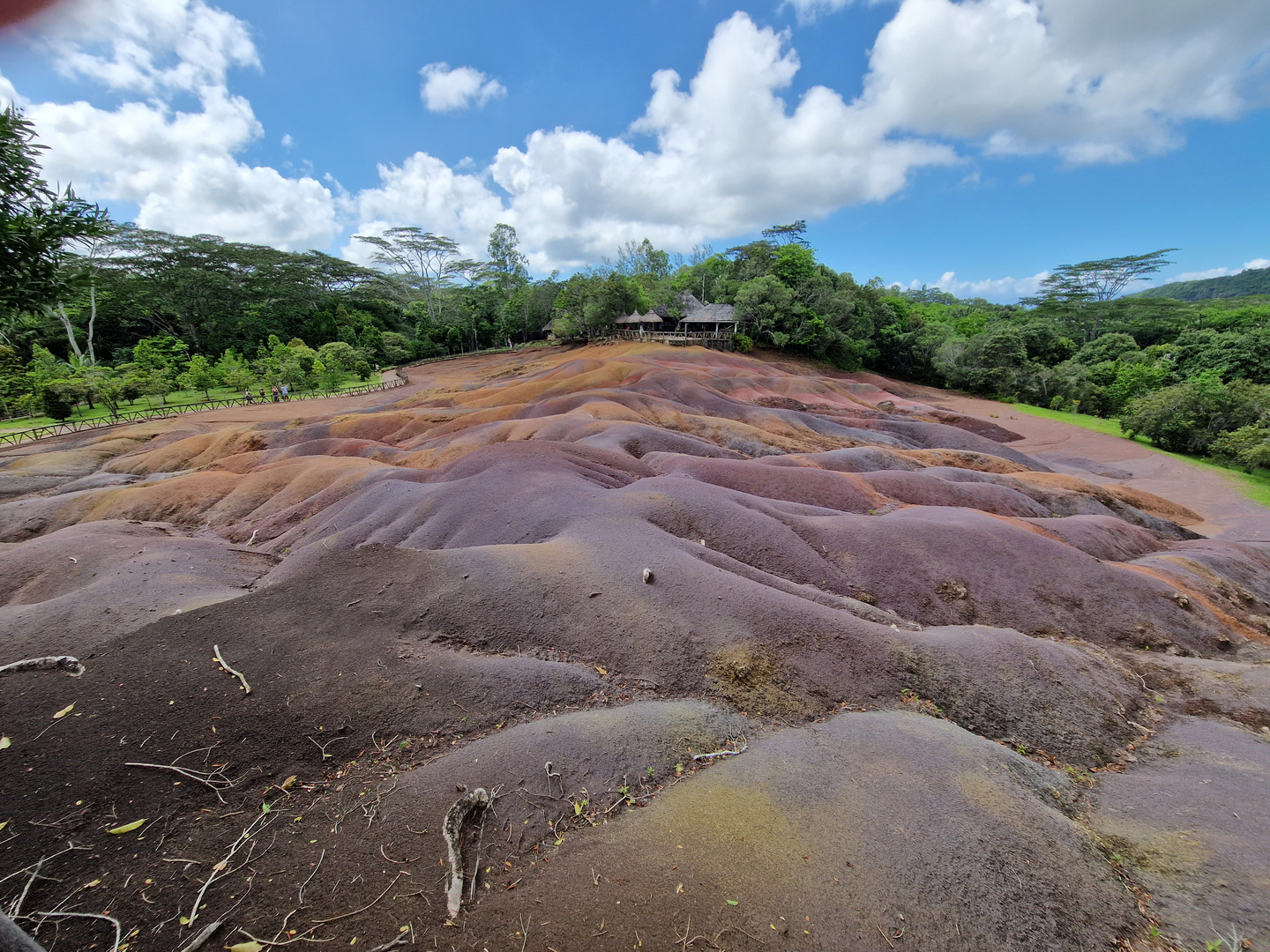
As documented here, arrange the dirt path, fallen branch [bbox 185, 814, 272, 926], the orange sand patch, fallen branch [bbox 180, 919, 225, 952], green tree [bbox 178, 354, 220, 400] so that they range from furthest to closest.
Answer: green tree [bbox 178, 354, 220, 400]
the orange sand patch
the dirt path
fallen branch [bbox 185, 814, 272, 926]
fallen branch [bbox 180, 919, 225, 952]

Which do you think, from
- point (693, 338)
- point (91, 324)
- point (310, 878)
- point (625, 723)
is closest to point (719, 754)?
point (625, 723)

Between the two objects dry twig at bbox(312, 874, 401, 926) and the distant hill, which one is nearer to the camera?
dry twig at bbox(312, 874, 401, 926)

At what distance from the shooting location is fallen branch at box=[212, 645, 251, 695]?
22.7ft

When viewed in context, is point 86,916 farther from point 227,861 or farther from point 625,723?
point 625,723

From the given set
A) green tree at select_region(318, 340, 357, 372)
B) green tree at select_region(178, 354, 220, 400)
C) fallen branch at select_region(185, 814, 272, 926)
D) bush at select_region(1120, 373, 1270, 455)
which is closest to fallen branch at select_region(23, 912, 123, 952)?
fallen branch at select_region(185, 814, 272, 926)

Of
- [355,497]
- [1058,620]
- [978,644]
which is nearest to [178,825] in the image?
[978,644]

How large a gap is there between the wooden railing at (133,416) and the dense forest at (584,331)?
1931mm

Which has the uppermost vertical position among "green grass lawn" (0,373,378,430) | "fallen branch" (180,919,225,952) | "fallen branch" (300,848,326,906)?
"fallen branch" (180,919,225,952)

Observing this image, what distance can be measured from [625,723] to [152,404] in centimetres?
5340

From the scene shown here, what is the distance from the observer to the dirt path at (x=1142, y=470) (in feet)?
77.7

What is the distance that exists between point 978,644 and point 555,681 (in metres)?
8.37

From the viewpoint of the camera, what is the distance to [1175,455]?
34125mm

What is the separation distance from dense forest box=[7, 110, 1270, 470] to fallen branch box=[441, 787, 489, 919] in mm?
42699

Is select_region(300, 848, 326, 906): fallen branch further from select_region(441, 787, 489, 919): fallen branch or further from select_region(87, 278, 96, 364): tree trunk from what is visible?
select_region(87, 278, 96, 364): tree trunk
